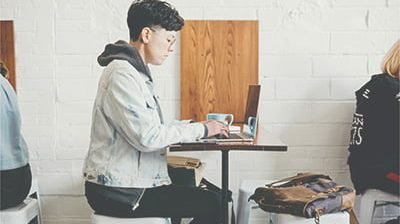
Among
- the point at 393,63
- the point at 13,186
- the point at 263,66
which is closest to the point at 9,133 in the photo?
the point at 13,186

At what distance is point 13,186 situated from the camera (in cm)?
225

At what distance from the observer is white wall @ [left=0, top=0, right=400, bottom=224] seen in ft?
9.70

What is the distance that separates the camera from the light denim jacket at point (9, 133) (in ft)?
7.38

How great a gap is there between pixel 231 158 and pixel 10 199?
1272 mm

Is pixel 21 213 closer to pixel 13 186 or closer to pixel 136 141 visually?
pixel 13 186

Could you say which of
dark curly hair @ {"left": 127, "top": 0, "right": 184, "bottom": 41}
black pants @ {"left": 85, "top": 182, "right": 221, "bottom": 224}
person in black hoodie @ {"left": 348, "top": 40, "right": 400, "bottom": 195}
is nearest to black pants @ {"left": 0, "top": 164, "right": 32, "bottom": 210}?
black pants @ {"left": 85, "top": 182, "right": 221, "bottom": 224}

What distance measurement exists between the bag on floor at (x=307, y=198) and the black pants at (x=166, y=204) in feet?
0.77

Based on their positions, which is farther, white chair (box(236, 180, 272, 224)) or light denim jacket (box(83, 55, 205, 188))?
white chair (box(236, 180, 272, 224))

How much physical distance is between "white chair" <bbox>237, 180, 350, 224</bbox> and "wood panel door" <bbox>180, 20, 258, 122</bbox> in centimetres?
45

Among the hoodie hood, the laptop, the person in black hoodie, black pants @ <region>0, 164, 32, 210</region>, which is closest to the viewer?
the hoodie hood

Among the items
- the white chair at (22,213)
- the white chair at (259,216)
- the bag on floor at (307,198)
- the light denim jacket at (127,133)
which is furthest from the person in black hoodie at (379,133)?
the white chair at (22,213)

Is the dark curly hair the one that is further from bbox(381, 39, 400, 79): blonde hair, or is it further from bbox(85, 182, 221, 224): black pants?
bbox(381, 39, 400, 79): blonde hair

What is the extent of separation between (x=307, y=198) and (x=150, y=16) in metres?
0.94

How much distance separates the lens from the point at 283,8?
2.96m
